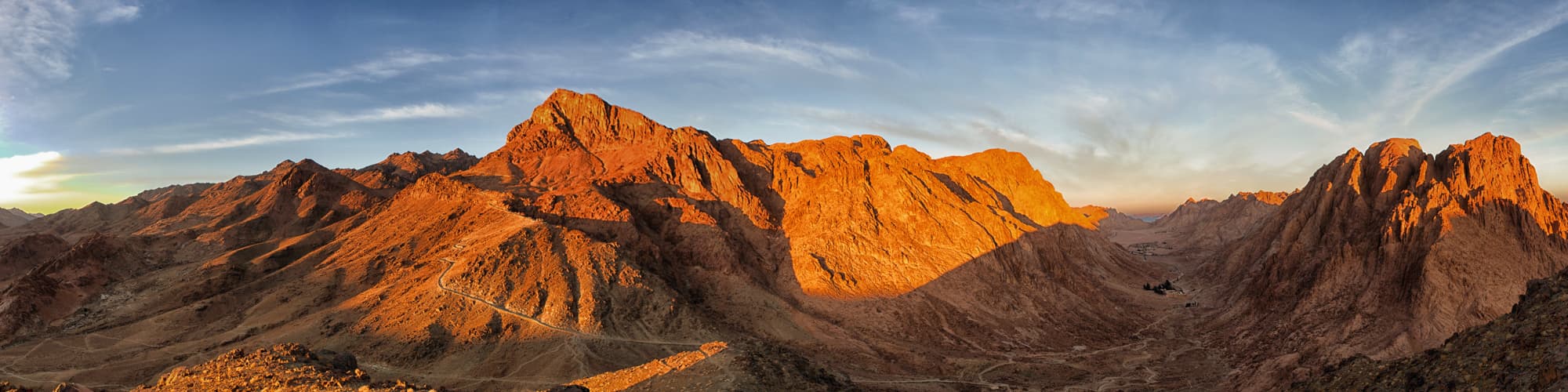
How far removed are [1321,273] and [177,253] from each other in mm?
101840

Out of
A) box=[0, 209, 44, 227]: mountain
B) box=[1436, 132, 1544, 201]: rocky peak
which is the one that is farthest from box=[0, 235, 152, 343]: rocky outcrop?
box=[0, 209, 44, 227]: mountain

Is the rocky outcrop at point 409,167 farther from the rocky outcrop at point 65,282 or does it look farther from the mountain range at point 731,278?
the rocky outcrop at point 65,282

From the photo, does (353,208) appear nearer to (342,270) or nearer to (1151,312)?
(342,270)

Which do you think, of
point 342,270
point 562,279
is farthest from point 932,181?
point 342,270

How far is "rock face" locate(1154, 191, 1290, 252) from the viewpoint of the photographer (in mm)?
129625

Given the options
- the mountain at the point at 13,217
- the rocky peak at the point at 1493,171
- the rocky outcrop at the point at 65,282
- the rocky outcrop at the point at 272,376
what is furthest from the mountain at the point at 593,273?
the mountain at the point at 13,217

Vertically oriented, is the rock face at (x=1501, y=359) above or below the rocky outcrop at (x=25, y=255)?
below

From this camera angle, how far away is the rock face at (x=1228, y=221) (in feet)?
425

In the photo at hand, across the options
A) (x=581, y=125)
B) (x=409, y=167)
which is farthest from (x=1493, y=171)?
(x=409, y=167)

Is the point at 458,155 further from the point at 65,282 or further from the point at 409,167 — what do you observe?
the point at 65,282

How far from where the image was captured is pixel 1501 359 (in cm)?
1566

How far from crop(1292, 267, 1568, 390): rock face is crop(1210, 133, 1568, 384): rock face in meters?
16.1

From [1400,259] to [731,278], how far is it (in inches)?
2010

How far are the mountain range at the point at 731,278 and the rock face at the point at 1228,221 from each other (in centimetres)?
5361
